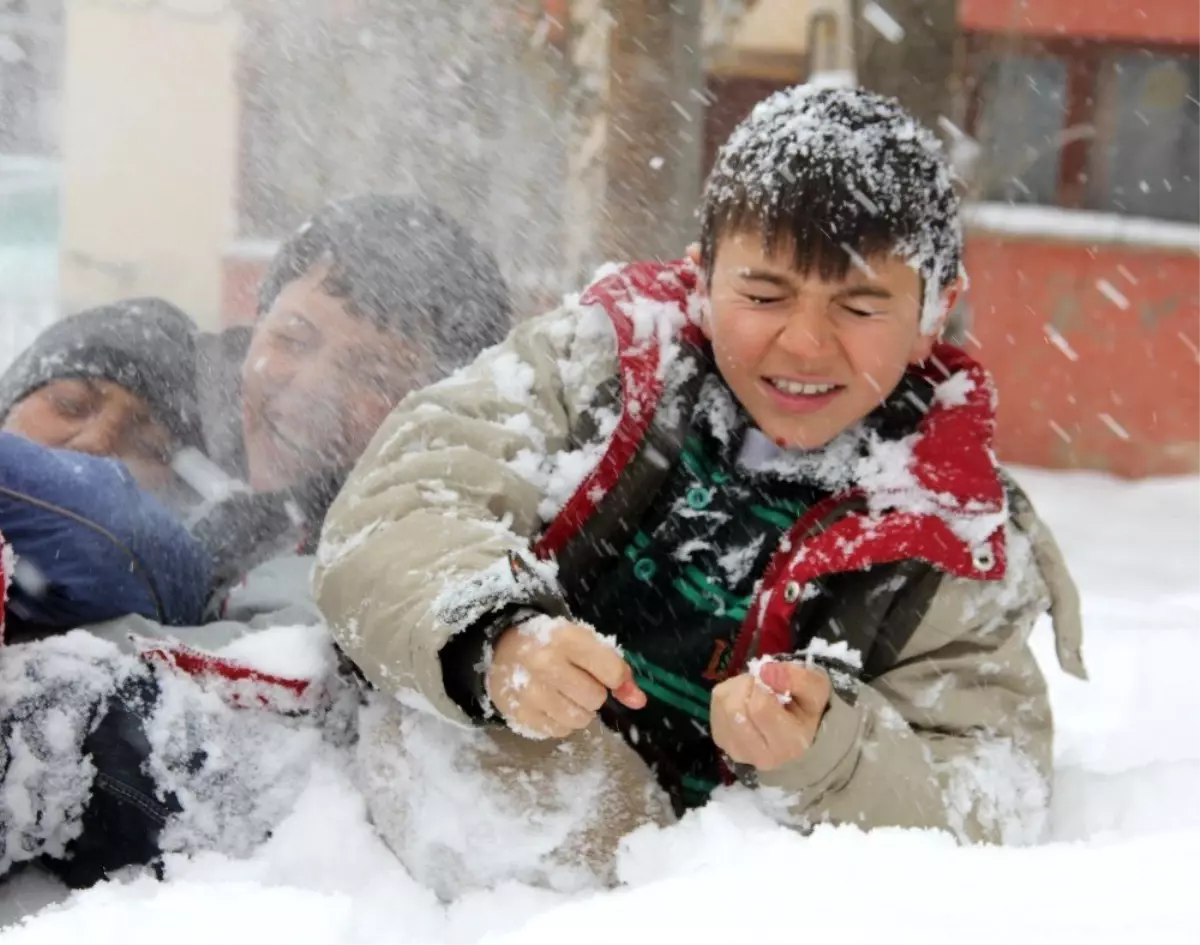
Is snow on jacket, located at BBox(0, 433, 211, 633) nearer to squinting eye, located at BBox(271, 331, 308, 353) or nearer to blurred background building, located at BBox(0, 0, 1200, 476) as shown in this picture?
squinting eye, located at BBox(271, 331, 308, 353)

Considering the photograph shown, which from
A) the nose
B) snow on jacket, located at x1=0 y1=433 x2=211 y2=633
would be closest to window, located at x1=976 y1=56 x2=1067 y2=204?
the nose

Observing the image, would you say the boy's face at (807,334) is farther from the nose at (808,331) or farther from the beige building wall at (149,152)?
the beige building wall at (149,152)

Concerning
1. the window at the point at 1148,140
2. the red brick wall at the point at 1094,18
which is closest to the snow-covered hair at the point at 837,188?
the red brick wall at the point at 1094,18

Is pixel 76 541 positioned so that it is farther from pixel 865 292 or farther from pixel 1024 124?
pixel 1024 124

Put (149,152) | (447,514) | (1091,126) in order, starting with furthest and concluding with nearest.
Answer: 1. (149,152)
2. (1091,126)
3. (447,514)

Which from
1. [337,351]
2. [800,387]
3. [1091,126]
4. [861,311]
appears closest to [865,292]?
[861,311]

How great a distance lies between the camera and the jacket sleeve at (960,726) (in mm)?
1461

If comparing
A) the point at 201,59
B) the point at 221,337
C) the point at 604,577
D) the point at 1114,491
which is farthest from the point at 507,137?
the point at 604,577

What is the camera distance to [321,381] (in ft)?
8.05

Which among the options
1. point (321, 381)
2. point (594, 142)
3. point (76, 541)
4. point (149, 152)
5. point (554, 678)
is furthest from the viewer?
point (149, 152)

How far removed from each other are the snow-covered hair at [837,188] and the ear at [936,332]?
15 millimetres

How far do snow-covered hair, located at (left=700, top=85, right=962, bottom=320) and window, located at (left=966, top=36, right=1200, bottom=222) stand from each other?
4506mm

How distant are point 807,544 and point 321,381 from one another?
1147 mm

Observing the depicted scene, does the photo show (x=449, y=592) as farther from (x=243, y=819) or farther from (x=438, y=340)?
(x=438, y=340)
